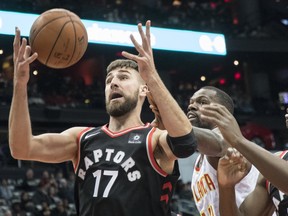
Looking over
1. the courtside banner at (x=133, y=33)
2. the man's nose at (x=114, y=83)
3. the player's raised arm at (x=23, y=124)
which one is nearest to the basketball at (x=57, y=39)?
the player's raised arm at (x=23, y=124)

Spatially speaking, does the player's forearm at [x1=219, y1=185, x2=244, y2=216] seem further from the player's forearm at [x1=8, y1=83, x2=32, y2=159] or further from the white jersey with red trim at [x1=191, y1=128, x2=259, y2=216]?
the player's forearm at [x1=8, y1=83, x2=32, y2=159]

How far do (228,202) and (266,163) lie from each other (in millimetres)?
568

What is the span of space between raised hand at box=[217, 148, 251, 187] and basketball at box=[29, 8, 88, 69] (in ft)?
3.53

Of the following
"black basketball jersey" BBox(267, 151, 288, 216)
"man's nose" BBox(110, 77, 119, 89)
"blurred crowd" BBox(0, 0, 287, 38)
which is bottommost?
"black basketball jersey" BBox(267, 151, 288, 216)

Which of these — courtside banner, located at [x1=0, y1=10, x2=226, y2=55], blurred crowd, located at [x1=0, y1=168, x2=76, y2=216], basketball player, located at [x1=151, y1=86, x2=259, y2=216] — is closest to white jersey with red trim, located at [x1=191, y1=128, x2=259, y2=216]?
basketball player, located at [x1=151, y1=86, x2=259, y2=216]

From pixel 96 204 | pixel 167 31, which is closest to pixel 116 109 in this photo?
pixel 96 204

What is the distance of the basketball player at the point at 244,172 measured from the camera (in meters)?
2.92

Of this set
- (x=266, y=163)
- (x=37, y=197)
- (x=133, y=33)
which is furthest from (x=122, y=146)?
(x=133, y=33)

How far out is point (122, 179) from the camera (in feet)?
10.7

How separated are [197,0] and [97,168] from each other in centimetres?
2270

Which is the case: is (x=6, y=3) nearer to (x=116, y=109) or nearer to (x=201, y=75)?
(x=201, y=75)

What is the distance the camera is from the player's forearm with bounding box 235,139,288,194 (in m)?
2.96

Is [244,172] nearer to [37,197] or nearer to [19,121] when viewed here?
[19,121]

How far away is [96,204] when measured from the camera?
127 inches
